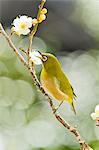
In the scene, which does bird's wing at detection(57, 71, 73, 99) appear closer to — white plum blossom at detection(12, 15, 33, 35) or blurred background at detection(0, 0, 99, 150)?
white plum blossom at detection(12, 15, 33, 35)

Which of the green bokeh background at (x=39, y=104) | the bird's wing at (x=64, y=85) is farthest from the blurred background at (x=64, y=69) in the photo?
the bird's wing at (x=64, y=85)

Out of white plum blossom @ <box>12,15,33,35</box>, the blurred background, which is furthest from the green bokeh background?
white plum blossom @ <box>12,15,33,35</box>

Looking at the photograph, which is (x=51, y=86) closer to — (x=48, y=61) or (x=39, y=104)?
(x=48, y=61)

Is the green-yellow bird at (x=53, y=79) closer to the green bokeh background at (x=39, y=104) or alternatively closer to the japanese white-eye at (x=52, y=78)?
the japanese white-eye at (x=52, y=78)

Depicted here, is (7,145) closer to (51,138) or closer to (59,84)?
(51,138)

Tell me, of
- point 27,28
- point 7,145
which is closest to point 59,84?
point 27,28

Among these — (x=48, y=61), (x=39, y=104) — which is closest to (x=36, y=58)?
(x=48, y=61)
